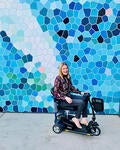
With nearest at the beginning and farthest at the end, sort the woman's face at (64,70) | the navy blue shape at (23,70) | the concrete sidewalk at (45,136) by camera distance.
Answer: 1. the concrete sidewalk at (45,136)
2. the woman's face at (64,70)
3. the navy blue shape at (23,70)

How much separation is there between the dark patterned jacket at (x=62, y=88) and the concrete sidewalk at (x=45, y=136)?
0.61m

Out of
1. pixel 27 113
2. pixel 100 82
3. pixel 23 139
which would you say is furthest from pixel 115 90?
pixel 23 139

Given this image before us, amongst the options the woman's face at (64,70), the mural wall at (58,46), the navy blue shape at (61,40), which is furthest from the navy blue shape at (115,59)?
the woman's face at (64,70)

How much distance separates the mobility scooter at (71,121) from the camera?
5098 millimetres

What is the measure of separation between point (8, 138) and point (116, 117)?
2274 mm

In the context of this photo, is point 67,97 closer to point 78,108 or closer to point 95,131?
point 78,108

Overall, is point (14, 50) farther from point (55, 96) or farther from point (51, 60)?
point (55, 96)

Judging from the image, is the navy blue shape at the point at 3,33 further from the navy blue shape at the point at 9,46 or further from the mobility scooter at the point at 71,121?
the mobility scooter at the point at 71,121

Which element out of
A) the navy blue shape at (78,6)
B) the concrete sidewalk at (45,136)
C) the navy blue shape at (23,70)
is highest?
the navy blue shape at (78,6)

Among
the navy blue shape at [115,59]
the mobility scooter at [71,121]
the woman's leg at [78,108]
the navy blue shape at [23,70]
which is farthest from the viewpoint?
the navy blue shape at [23,70]

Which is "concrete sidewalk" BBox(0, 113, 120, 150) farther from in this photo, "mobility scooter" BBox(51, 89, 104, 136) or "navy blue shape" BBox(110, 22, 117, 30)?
"navy blue shape" BBox(110, 22, 117, 30)

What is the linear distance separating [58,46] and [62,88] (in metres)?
1.21

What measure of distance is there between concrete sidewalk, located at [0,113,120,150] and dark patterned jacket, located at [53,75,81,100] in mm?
612

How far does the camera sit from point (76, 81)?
253 inches
